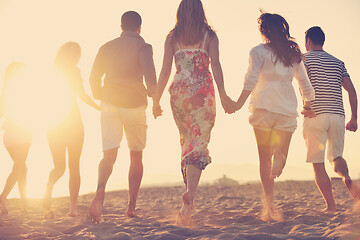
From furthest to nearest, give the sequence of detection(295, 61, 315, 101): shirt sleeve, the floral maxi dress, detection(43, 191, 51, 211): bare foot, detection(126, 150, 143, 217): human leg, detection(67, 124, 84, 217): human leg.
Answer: detection(67, 124, 84, 217): human leg
detection(43, 191, 51, 211): bare foot
detection(126, 150, 143, 217): human leg
detection(295, 61, 315, 101): shirt sleeve
the floral maxi dress

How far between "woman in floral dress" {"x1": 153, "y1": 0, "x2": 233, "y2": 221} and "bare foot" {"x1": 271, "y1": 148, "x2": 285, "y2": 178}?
0.76m

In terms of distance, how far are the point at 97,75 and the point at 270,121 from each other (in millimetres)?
2340

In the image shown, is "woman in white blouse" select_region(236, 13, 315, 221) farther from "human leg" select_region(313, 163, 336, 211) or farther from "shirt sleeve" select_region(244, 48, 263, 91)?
"human leg" select_region(313, 163, 336, 211)

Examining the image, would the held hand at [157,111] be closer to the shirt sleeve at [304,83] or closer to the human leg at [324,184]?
the shirt sleeve at [304,83]

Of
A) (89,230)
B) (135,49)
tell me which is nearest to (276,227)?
(89,230)

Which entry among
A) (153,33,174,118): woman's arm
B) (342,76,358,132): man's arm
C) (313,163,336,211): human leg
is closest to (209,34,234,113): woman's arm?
(153,33,174,118): woman's arm

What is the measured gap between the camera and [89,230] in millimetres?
4238

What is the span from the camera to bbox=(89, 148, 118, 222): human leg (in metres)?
A: 4.70

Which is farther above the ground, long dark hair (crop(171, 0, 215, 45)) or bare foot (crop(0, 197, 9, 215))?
long dark hair (crop(171, 0, 215, 45))

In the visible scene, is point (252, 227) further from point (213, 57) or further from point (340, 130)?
point (340, 130)

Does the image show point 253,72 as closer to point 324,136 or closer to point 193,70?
point 193,70

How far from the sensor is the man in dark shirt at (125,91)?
5.23 m

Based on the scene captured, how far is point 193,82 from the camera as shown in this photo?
465 centimetres

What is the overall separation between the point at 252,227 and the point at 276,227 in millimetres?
272
